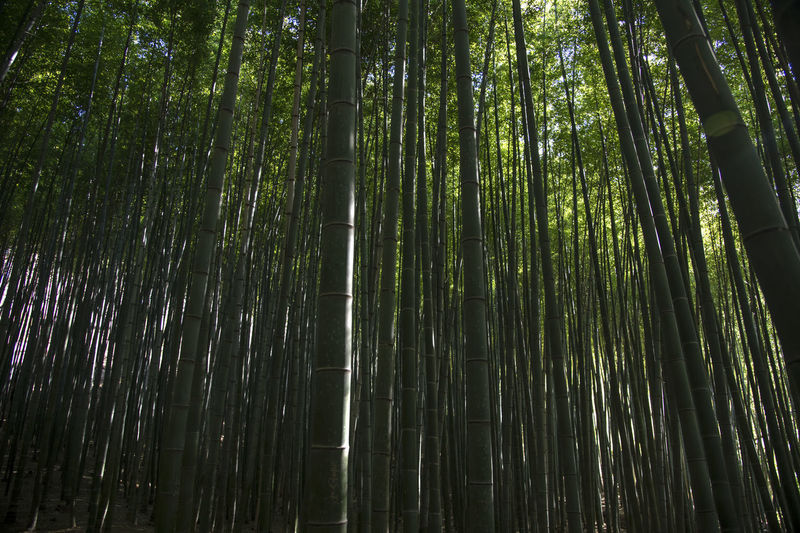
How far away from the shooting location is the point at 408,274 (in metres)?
2.15

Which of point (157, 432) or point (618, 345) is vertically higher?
point (618, 345)

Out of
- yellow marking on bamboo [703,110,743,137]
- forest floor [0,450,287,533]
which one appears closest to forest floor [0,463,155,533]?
forest floor [0,450,287,533]

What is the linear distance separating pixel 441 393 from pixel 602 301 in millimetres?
1130

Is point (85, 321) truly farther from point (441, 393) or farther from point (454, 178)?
point (454, 178)

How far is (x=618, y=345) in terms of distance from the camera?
4715 millimetres

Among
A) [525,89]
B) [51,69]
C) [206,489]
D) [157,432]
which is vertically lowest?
[206,489]

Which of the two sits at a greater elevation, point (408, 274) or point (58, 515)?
point (408, 274)

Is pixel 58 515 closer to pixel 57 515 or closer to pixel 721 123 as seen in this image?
pixel 57 515

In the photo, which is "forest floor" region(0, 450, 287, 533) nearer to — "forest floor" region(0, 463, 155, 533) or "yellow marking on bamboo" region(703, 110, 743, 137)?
"forest floor" region(0, 463, 155, 533)

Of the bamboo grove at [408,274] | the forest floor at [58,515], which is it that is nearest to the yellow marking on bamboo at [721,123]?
the bamboo grove at [408,274]

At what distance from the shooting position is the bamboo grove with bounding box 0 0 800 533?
1.41 m

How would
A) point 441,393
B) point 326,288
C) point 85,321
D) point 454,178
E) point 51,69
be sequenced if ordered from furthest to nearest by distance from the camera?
point 454,178 → point 51,69 → point 85,321 → point 441,393 → point 326,288

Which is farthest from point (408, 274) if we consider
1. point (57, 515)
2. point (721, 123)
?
point (57, 515)

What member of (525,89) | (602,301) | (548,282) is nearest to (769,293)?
(548,282)
